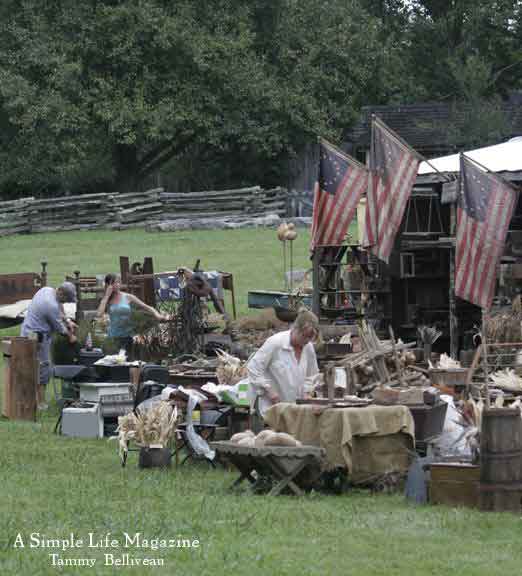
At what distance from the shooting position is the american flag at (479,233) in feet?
49.6

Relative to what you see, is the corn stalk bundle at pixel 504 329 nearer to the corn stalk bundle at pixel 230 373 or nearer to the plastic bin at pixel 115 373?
the corn stalk bundle at pixel 230 373

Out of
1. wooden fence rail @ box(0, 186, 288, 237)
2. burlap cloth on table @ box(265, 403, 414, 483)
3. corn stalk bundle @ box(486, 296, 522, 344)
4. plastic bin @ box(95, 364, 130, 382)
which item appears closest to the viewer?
burlap cloth on table @ box(265, 403, 414, 483)

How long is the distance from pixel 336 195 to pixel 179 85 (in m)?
23.8

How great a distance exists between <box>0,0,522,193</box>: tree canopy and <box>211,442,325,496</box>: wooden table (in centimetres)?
2717

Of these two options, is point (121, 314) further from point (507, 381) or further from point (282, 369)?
point (282, 369)

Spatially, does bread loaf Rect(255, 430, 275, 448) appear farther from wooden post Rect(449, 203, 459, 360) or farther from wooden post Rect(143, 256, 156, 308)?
wooden post Rect(143, 256, 156, 308)

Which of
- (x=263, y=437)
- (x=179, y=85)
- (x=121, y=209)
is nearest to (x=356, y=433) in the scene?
(x=263, y=437)


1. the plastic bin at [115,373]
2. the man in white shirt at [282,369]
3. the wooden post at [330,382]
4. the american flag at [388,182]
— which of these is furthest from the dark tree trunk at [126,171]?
the man in white shirt at [282,369]

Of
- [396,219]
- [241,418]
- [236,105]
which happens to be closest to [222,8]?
[236,105]

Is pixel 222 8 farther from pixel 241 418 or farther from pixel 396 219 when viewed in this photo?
pixel 241 418

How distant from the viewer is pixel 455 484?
1023 centimetres

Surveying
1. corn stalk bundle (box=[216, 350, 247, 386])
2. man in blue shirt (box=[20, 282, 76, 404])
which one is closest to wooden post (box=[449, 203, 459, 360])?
corn stalk bundle (box=[216, 350, 247, 386])

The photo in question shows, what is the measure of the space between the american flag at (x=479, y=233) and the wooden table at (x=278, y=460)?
5.00 m

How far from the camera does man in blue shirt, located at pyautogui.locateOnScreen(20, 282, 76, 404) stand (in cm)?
1675
